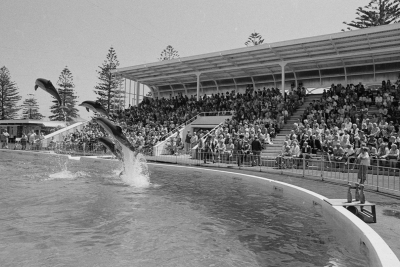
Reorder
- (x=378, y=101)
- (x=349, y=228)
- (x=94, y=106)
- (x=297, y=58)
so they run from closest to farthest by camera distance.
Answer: (x=349, y=228) → (x=94, y=106) → (x=378, y=101) → (x=297, y=58)

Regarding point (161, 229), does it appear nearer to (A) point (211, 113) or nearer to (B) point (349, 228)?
(B) point (349, 228)

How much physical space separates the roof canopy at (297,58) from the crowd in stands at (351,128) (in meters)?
3.03

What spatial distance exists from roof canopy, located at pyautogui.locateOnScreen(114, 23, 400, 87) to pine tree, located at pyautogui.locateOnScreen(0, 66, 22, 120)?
134 ft

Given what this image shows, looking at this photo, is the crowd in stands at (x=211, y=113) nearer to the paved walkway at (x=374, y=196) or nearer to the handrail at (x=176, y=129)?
the handrail at (x=176, y=129)

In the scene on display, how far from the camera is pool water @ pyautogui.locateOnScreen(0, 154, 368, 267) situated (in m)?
5.34

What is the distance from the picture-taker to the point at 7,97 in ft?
216

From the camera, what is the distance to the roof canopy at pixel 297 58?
2195 centimetres

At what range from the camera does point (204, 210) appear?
28.2ft

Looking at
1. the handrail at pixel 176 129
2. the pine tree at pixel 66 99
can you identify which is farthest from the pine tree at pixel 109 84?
the handrail at pixel 176 129

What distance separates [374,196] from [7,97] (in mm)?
70705

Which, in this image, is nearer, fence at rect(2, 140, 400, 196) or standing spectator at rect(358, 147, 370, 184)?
fence at rect(2, 140, 400, 196)

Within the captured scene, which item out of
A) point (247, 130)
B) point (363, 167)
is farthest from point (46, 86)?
point (247, 130)

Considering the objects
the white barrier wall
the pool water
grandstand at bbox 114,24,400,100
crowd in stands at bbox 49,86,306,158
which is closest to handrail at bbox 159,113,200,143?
crowd in stands at bbox 49,86,306,158

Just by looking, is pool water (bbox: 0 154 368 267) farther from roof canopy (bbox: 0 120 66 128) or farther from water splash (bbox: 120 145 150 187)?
roof canopy (bbox: 0 120 66 128)
